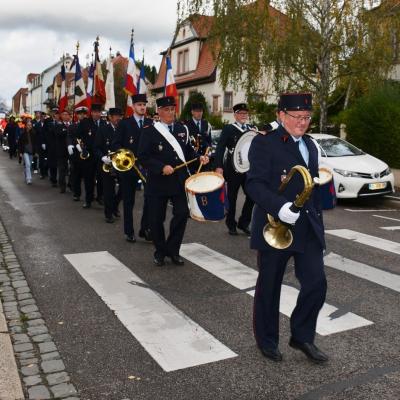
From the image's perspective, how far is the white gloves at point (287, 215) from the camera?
3697 mm

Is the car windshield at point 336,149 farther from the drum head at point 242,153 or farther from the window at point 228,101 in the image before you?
the window at point 228,101

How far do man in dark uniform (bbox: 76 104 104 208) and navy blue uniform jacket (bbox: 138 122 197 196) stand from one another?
17.1ft

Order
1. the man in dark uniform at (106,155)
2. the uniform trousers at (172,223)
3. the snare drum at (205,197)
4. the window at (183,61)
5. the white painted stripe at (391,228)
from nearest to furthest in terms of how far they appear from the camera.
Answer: the snare drum at (205,197) → the uniform trousers at (172,223) → the white painted stripe at (391,228) → the man in dark uniform at (106,155) → the window at (183,61)

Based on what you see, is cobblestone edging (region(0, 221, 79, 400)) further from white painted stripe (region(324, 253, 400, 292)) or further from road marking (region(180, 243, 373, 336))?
white painted stripe (region(324, 253, 400, 292))

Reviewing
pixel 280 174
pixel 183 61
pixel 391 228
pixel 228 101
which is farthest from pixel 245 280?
pixel 183 61

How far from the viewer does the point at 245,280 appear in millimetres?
6512

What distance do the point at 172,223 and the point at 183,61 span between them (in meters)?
36.4

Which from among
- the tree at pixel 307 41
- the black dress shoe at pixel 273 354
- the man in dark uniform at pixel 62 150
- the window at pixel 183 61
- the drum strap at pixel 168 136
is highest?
the window at pixel 183 61

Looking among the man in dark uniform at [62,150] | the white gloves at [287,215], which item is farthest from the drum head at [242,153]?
the man in dark uniform at [62,150]

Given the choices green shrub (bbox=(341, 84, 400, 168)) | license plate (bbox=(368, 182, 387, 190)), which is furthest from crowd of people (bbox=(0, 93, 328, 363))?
green shrub (bbox=(341, 84, 400, 168))

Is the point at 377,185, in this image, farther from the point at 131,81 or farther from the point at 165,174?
the point at 165,174

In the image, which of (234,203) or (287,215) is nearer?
(287,215)

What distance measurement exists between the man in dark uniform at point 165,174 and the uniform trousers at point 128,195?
1552mm

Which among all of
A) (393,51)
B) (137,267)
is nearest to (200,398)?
(137,267)
